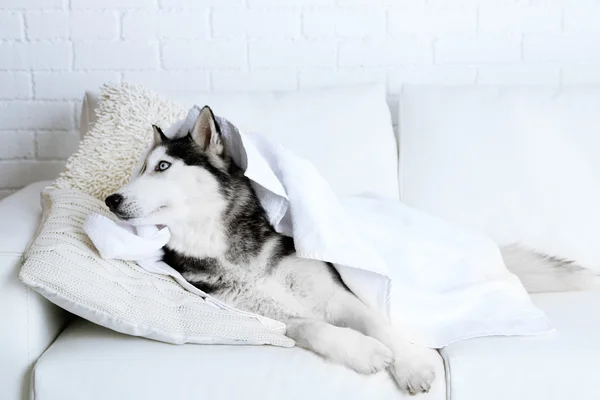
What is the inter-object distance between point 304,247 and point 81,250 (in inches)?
17.3

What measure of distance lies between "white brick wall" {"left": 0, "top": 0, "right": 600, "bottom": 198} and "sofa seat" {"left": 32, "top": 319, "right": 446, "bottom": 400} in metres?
1.24

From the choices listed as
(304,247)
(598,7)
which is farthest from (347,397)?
(598,7)

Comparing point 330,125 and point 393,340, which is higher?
point 330,125

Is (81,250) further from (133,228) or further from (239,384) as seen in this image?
(239,384)

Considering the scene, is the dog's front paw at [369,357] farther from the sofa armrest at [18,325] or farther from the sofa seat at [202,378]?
the sofa armrest at [18,325]

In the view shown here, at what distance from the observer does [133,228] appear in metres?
1.46

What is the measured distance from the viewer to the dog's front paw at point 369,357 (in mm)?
1309

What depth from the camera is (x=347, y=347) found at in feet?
4.36

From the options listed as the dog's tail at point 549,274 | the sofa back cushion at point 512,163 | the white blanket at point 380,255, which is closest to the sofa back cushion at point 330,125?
the sofa back cushion at point 512,163

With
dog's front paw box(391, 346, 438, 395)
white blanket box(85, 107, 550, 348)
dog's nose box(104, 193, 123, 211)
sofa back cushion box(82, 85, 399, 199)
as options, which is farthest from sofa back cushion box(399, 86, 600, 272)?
dog's nose box(104, 193, 123, 211)

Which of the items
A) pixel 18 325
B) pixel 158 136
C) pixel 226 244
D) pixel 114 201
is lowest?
pixel 18 325

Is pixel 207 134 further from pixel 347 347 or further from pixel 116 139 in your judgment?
pixel 347 347

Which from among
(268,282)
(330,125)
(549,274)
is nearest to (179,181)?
(268,282)

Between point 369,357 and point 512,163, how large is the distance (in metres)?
0.87
